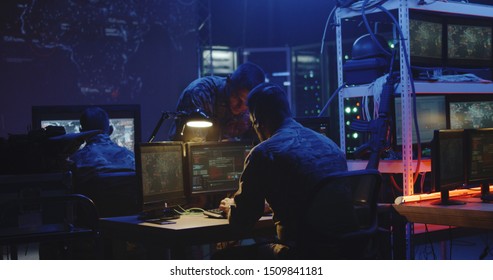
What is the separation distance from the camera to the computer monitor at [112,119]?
4816mm

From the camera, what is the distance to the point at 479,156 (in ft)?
13.8

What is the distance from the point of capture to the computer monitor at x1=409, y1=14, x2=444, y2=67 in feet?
13.9

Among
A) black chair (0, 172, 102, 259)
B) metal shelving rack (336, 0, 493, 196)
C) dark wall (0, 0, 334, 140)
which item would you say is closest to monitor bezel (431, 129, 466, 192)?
metal shelving rack (336, 0, 493, 196)

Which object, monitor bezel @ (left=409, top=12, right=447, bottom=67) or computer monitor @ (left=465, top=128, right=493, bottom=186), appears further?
monitor bezel @ (left=409, top=12, right=447, bottom=67)

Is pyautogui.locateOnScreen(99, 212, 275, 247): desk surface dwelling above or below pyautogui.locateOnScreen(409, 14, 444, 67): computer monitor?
below

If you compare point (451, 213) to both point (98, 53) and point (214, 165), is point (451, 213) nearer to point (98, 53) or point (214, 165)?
point (214, 165)

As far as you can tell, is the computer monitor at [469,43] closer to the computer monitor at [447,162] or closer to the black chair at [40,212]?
the computer monitor at [447,162]

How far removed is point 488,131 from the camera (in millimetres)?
4273

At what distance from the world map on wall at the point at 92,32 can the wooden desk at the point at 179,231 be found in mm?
3915

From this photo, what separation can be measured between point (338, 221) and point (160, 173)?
3.92 ft

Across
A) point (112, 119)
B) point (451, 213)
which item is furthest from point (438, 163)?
point (112, 119)

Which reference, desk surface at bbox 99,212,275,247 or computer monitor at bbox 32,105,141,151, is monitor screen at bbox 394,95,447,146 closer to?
desk surface at bbox 99,212,275,247

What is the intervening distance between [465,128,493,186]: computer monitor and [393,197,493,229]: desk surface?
0.27 meters

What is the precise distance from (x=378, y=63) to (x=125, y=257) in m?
2.03
